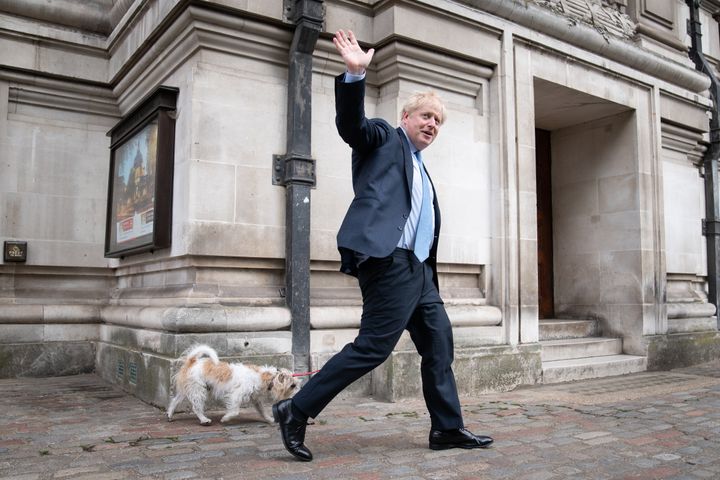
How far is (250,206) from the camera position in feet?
18.3

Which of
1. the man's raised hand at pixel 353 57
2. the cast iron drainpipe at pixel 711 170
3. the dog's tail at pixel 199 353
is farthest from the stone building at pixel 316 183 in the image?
the man's raised hand at pixel 353 57

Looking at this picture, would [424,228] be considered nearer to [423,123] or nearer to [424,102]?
[423,123]

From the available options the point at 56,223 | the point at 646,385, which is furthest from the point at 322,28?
the point at 646,385

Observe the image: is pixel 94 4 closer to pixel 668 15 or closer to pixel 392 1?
pixel 392 1

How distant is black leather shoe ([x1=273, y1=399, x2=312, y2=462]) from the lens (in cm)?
361

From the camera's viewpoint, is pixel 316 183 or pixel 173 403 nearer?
pixel 173 403

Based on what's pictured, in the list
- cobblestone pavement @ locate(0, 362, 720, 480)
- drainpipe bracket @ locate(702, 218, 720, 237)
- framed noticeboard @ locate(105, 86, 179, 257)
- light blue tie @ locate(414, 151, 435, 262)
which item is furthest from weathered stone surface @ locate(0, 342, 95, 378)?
drainpipe bracket @ locate(702, 218, 720, 237)

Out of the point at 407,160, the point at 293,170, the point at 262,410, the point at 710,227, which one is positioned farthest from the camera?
the point at 710,227

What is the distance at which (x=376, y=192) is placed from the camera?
367 cm

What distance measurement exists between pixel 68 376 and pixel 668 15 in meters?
8.74

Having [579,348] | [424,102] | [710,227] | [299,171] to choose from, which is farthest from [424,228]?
[710,227]

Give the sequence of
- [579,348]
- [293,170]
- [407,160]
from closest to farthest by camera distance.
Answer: [407,160] → [293,170] → [579,348]

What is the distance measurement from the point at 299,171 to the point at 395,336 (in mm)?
2354

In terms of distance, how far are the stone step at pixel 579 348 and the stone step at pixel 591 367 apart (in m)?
0.07
